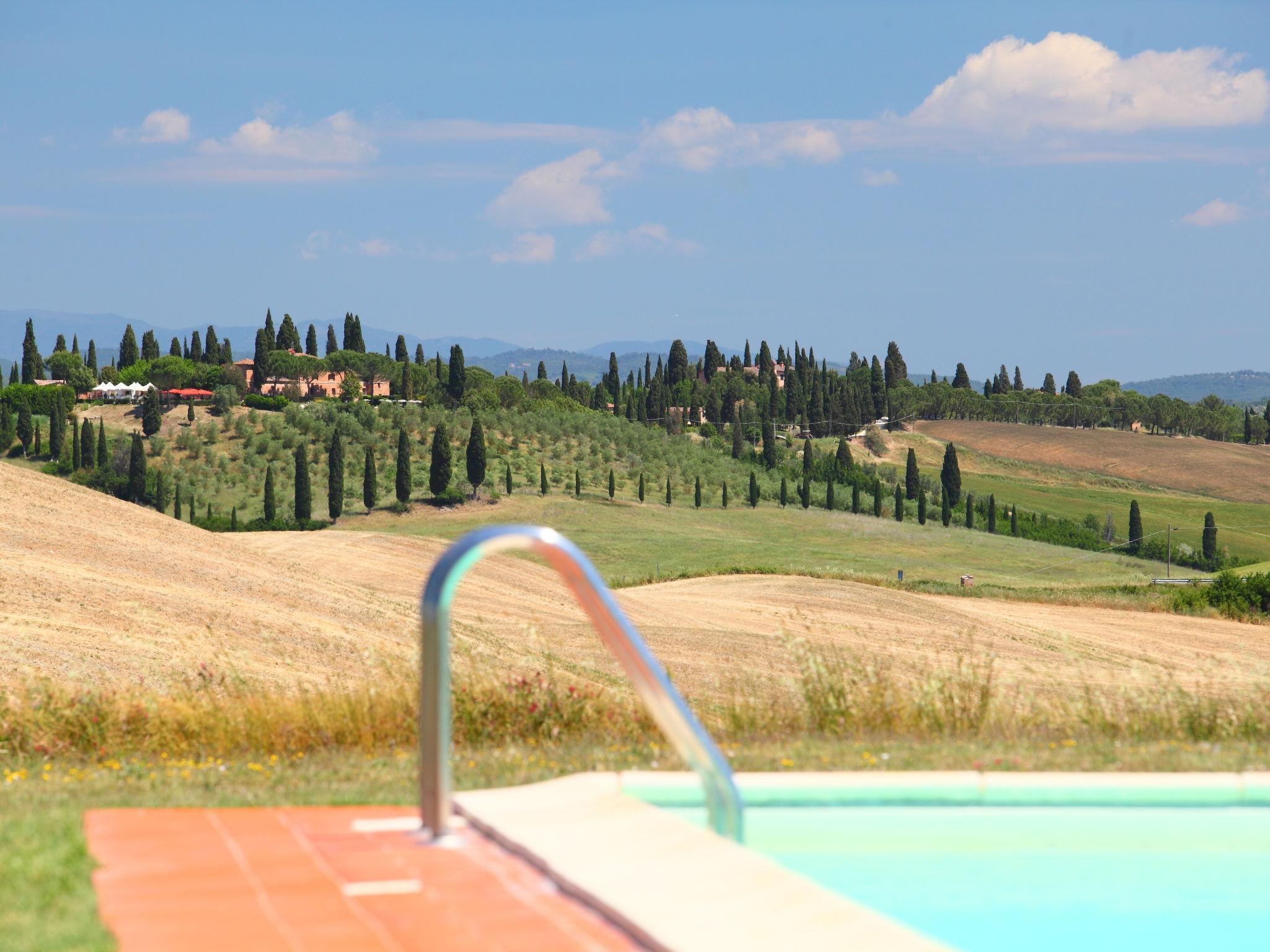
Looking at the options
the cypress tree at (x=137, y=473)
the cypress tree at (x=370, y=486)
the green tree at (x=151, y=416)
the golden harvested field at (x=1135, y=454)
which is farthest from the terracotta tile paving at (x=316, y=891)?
the golden harvested field at (x=1135, y=454)

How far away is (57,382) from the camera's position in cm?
13838

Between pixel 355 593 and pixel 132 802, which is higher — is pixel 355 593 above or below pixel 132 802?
below

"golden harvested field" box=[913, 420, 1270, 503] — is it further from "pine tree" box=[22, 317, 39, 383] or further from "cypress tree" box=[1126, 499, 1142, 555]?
"pine tree" box=[22, 317, 39, 383]

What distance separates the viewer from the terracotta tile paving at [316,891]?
5.20m

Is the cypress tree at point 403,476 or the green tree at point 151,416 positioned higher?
the green tree at point 151,416

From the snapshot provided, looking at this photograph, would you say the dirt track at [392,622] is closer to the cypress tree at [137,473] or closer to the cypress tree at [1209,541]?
the cypress tree at [137,473]

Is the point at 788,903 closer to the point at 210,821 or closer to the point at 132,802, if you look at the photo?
the point at 210,821

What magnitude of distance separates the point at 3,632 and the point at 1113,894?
53.6 ft

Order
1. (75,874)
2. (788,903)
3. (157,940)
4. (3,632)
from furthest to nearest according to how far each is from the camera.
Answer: (3,632)
(75,874)
(788,903)
(157,940)

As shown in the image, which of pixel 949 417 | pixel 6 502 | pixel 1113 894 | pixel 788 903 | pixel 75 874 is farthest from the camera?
pixel 949 417

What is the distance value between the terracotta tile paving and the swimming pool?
2005 mm

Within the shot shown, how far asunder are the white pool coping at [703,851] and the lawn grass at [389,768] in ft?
1.66

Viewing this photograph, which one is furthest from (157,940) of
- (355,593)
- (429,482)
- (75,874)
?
(429,482)

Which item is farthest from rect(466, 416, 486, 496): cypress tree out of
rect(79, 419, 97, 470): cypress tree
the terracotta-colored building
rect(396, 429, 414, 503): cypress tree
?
the terracotta-colored building
